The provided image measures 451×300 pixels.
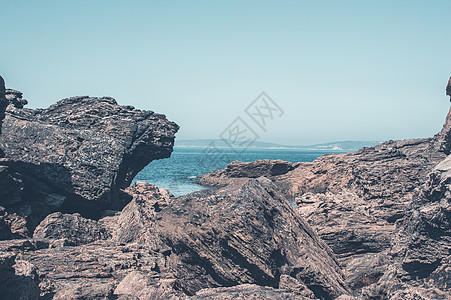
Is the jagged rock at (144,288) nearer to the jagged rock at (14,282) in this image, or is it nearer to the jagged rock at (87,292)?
the jagged rock at (87,292)

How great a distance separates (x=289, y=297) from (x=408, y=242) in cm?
410

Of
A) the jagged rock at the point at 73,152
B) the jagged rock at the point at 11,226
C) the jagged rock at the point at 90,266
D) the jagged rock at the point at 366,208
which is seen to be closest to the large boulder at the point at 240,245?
the jagged rock at the point at 90,266

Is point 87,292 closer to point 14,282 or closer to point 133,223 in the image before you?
point 14,282

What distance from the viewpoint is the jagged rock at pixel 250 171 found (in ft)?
221

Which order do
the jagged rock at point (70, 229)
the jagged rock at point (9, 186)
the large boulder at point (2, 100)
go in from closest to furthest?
the jagged rock at point (70, 229) → the jagged rock at point (9, 186) → the large boulder at point (2, 100)

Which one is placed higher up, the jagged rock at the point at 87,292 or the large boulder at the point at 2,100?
the large boulder at the point at 2,100

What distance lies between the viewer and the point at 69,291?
8.74 meters

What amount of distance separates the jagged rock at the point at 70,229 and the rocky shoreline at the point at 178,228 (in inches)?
1.8

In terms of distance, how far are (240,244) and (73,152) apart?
845 centimetres

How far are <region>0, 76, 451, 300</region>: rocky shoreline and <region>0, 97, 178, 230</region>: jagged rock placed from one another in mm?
48

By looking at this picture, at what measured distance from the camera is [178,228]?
12133 millimetres

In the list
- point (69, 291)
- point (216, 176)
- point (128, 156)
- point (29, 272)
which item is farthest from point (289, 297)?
point (216, 176)

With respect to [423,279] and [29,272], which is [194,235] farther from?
[423,279]

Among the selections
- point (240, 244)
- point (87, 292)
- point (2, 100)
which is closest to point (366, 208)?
point (240, 244)
